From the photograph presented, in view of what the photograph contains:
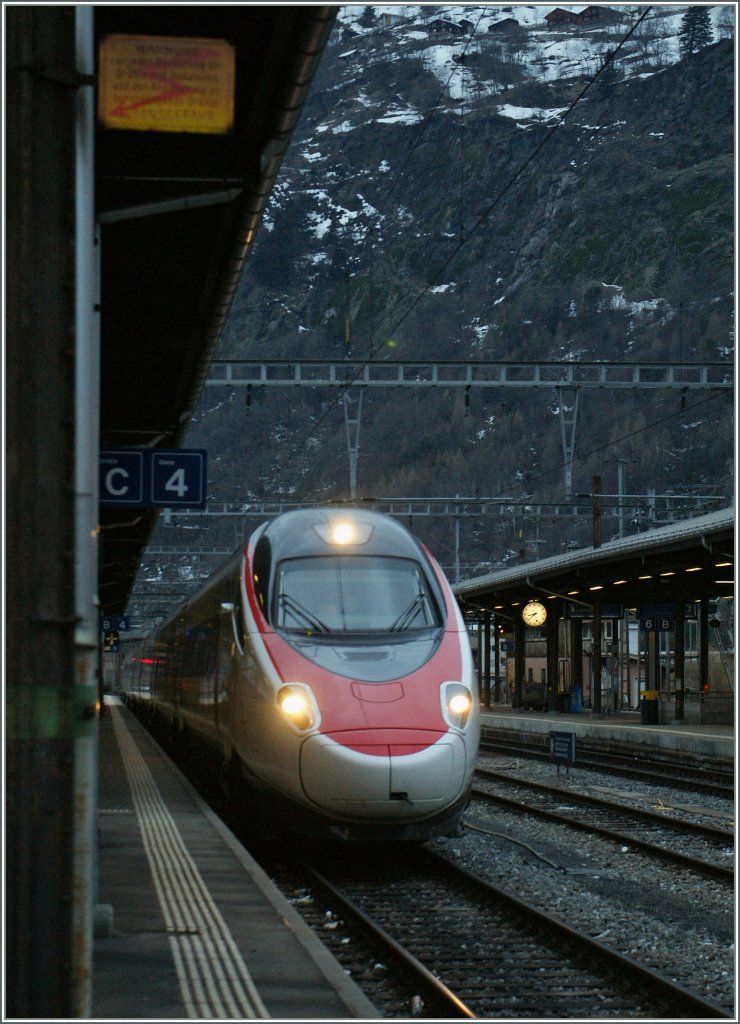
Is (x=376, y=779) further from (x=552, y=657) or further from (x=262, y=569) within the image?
(x=552, y=657)

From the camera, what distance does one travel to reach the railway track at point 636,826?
488 inches

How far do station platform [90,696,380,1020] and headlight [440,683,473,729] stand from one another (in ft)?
6.12

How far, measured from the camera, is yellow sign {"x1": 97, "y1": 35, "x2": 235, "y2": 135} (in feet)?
20.3

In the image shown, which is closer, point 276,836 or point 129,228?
point 129,228

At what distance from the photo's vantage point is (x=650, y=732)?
28.4m

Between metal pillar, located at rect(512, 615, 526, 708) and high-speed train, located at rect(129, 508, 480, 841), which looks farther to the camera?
metal pillar, located at rect(512, 615, 526, 708)

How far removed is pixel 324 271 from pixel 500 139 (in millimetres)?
32406

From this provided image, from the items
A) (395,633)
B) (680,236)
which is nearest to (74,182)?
(395,633)

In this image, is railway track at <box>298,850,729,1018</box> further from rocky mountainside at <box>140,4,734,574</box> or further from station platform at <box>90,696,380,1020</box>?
rocky mountainside at <box>140,4,734,574</box>

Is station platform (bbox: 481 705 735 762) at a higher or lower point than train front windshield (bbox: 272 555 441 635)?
lower

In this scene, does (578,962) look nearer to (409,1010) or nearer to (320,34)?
(409,1010)

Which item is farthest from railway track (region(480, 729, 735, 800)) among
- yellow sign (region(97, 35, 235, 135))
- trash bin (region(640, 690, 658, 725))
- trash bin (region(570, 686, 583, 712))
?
yellow sign (region(97, 35, 235, 135))

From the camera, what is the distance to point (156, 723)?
1391 inches

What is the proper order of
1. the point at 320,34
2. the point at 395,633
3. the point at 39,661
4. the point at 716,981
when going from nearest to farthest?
1. the point at 39,661
2. the point at 320,34
3. the point at 716,981
4. the point at 395,633
